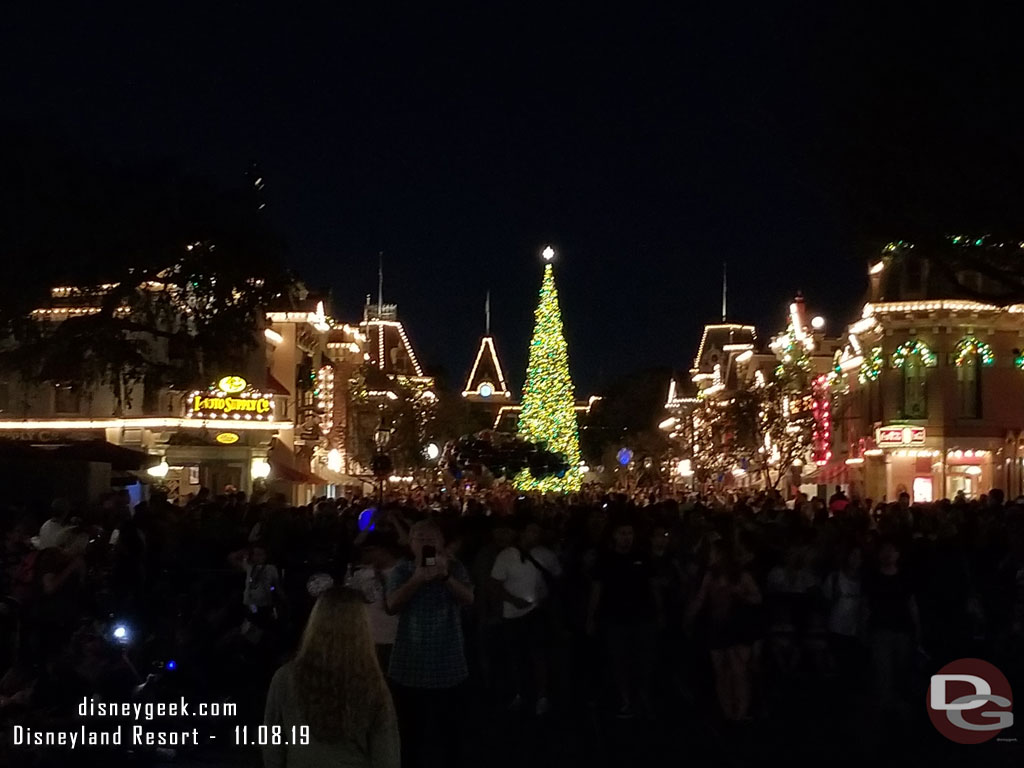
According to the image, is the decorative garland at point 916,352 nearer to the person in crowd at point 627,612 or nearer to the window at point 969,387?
the window at point 969,387

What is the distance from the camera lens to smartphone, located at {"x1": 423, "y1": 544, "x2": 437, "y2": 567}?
8.73 metres

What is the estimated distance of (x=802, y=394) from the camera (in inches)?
2384

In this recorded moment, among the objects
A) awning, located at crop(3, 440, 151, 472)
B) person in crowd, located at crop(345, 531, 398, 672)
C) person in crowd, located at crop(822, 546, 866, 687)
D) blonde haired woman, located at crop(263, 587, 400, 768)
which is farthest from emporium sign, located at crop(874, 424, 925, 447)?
blonde haired woman, located at crop(263, 587, 400, 768)

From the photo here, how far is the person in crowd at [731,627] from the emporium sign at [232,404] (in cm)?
3459

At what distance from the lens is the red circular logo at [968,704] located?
1266cm

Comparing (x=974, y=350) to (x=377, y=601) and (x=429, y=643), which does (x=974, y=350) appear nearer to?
(x=377, y=601)

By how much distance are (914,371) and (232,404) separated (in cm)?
2161

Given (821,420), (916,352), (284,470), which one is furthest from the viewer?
(821,420)

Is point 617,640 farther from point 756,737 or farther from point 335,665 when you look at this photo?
point 335,665

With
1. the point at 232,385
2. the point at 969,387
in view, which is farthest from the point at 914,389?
the point at 232,385

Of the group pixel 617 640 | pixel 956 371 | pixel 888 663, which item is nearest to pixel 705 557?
pixel 617 640

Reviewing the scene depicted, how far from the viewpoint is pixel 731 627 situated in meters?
13.3

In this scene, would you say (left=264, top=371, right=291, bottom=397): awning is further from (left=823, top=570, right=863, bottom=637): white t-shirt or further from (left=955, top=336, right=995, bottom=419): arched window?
(left=823, top=570, right=863, bottom=637): white t-shirt

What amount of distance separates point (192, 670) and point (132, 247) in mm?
17788
